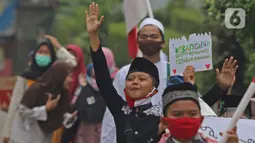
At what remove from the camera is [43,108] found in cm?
996

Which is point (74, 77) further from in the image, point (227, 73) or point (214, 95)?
point (227, 73)

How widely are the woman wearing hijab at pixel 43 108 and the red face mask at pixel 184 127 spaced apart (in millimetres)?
4580

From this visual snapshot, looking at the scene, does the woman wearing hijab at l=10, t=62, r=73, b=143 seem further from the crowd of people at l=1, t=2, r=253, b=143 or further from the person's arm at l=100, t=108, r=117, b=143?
the person's arm at l=100, t=108, r=117, b=143

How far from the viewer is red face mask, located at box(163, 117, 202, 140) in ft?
17.8

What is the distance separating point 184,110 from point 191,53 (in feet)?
5.14

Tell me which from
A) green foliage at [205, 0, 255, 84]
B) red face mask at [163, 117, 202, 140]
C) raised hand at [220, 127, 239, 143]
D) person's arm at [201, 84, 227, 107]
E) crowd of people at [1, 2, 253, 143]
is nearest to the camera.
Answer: raised hand at [220, 127, 239, 143]

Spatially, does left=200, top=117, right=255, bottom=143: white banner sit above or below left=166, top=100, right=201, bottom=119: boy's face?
below

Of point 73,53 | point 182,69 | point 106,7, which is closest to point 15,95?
point 73,53

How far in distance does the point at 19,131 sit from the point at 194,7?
824 inches

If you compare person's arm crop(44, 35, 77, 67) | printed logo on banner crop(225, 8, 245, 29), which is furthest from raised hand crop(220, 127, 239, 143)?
person's arm crop(44, 35, 77, 67)

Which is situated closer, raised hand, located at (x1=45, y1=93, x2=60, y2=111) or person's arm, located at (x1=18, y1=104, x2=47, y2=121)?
person's arm, located at (x1=18, y1=104, x2=47, y2=121)

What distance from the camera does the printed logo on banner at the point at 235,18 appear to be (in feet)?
25.1

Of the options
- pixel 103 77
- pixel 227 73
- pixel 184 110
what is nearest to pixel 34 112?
pixel 103 77

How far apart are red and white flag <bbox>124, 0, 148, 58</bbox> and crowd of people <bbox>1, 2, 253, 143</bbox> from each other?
0.44 meters
